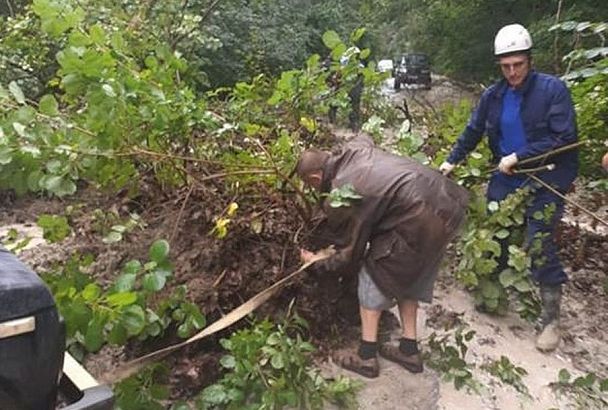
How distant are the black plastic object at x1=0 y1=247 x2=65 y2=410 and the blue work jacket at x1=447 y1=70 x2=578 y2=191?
2821 mm

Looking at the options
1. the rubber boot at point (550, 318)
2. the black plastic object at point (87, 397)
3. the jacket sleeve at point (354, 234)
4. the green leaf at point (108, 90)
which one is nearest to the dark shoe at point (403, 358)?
the jacket sleeve at point (354, 234)

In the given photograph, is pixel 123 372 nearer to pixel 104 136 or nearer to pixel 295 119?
pixel 104 136

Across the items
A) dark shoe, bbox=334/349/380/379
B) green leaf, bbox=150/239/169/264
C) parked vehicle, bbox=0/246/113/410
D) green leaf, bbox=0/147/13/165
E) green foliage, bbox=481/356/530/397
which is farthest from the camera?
green foliage, bbox=481/356/530/397

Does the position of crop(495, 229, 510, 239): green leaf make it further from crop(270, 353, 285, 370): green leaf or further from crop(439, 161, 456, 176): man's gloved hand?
crop(270, 353, 285, 370): green leaf

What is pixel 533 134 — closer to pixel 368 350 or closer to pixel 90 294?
pixel 368 350

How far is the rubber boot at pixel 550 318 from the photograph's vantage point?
3646 mm

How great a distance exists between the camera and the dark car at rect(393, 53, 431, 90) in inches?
889

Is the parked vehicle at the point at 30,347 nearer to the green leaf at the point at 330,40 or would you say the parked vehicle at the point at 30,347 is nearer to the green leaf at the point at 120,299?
the green leaf at the point at 120,299

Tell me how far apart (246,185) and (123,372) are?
142 cm

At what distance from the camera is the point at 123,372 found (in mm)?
2852

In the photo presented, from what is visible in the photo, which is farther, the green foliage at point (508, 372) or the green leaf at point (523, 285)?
the green leaf at point (523, 285)

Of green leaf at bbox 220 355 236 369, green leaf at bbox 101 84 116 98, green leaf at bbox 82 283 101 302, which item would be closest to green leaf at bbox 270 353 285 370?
green leaf at bbox 220 355 236 369

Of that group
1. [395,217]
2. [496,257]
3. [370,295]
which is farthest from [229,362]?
[496,257]

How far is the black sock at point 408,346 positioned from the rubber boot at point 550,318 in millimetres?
930
